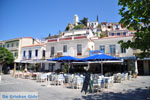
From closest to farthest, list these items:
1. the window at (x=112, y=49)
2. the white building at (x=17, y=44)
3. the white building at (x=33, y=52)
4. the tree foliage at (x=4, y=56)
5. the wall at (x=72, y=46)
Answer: the window at (x=112, y=49)
the wall at (x=72, y=46)
the tree foliage at (x=4, y=56)
the white building at (x=33, y=52)
the white building at (x=17, y=44)

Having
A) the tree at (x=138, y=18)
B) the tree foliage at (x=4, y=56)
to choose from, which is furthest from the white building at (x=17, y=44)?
the tree at (x=138, y=18)

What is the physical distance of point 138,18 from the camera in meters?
5.46

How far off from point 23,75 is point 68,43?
34.1 ft

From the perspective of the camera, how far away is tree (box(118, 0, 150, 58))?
5180mm

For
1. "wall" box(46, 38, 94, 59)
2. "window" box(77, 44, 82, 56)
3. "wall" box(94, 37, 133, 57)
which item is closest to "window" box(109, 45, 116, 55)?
"wall" box(94, 37, 133, 57)

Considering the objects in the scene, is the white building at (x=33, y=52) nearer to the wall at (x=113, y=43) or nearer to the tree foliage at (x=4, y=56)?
the tree foliage at (x=4, y=56)

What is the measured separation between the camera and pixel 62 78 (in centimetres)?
1216

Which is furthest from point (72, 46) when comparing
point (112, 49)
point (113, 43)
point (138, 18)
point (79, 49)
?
point (138, 18)

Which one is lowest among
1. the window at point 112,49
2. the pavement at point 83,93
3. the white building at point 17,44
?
the pavement at point 83,93

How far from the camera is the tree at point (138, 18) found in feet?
17.0

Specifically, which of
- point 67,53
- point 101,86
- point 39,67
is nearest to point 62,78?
point 101,86

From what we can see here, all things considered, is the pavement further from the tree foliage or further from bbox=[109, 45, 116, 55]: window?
the tree foliage

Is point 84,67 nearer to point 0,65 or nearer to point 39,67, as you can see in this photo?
point 39,67

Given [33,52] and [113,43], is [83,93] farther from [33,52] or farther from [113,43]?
[33,52]
